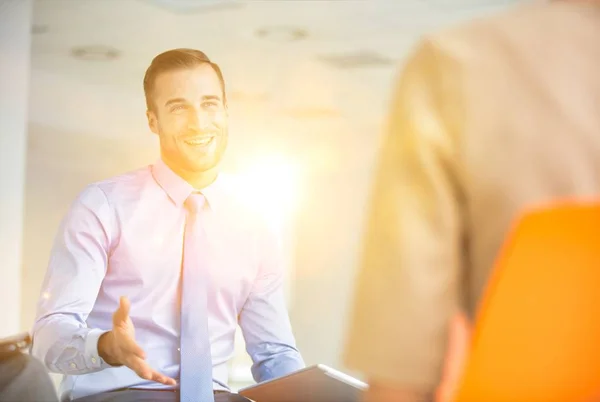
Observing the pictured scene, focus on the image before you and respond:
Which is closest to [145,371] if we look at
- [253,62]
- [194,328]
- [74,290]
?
[194,328]

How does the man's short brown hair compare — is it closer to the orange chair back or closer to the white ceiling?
the white ceiling

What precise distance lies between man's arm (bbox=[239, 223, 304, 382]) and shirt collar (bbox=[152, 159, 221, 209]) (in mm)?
248

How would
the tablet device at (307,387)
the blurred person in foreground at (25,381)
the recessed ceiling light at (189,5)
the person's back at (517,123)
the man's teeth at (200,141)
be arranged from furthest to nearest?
the recessed ceiling light at (189,5), the man's teeth at (200,141), the blurred person in foreground at (25,381), the tablet device at (307,387), the person's back at (517,123)

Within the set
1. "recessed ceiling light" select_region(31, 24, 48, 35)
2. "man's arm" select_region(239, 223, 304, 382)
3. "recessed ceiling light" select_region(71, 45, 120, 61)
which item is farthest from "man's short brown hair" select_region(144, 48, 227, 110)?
"man's arm" select_region(239, 223, 304, 382)

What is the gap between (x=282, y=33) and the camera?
2127mm

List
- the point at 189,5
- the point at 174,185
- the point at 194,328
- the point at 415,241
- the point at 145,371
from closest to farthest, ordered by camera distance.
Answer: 1. the point at 415,241
2. the point at 145,371
3. the point at 194,328
4. the point at 174,185
5. the point at 189,5

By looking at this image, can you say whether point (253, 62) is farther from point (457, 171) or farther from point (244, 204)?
point (457, 171)

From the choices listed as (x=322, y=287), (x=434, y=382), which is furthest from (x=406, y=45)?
(x=434, y=382)

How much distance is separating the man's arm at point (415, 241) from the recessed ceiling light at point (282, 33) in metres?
1.44

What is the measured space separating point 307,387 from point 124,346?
53cm

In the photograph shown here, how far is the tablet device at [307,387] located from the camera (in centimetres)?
186

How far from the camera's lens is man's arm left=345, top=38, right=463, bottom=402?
69 cm

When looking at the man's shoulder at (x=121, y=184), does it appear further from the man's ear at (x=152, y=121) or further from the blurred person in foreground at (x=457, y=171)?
the blurred person in foreground at (x=457, y=171)

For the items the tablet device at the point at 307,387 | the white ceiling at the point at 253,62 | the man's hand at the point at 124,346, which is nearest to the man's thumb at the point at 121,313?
the man's hand at the point at 124,346
